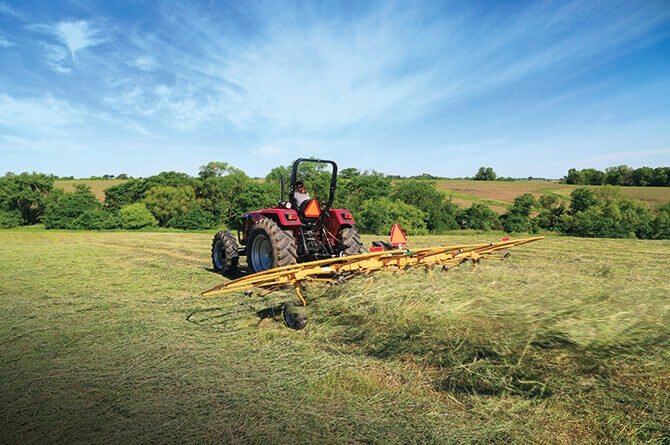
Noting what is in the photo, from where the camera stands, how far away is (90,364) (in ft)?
10.0

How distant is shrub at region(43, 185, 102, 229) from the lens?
30.2m

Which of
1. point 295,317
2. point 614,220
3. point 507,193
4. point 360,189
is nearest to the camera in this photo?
point 295,317

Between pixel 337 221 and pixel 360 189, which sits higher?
pixel 360 189

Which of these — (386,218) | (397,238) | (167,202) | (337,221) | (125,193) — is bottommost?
(386,218)

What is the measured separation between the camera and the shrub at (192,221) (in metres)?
32.1

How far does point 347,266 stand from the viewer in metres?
4.00

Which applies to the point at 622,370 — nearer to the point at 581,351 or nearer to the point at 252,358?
the point at 581,351

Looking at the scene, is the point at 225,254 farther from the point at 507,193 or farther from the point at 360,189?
the point at 507,193

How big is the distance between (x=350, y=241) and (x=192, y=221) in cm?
2897

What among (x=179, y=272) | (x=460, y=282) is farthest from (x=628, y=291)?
(x=179, y=272)

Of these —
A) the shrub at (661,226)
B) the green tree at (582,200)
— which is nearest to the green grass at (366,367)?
the shrub at (661,226)

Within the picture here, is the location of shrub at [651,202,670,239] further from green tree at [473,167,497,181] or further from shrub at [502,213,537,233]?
green tree at [473,167,497,181]

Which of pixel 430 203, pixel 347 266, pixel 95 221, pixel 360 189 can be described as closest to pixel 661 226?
pixel 430 203

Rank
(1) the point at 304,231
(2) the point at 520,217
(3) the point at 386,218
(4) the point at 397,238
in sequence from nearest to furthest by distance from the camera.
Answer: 1. (4) the point at 397,238
2. (1) the point at 304,231
3. (3) the point at 386,218
4. (2) the point at 520,217
